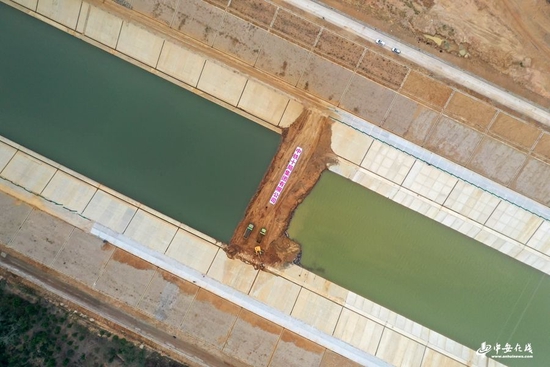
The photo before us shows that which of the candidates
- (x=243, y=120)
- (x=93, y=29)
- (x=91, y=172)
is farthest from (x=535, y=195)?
(x=93, y=29)

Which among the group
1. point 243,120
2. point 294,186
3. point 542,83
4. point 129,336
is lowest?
point 129,336

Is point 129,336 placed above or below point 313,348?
below

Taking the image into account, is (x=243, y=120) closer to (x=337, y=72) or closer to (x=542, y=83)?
(x=337, y=72)

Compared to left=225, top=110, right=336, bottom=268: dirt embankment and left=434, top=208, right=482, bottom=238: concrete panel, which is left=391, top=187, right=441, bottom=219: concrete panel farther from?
left=225, top=110, right=336, bottom=268: dirt embankment

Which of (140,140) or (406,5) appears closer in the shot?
(406,5)

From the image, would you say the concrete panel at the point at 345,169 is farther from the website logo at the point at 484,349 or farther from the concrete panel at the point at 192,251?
the website logo at the point at 484,349

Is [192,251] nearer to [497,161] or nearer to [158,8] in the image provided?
[158,8]

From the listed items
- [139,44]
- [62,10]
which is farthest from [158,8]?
[62,10]
